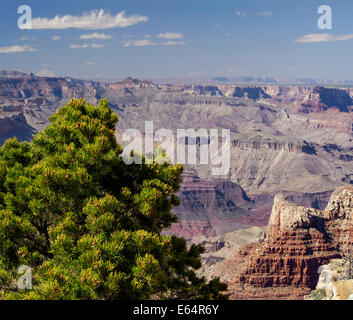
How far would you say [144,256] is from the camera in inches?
438

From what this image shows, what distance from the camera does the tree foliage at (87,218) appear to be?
34.7 feet

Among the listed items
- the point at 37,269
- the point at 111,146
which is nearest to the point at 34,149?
the point at 111,146

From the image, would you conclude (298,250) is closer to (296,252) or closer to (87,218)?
(296,252)

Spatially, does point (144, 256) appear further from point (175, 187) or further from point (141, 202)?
point (175, 187)

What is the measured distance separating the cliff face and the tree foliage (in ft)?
208

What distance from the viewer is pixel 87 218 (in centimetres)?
1123

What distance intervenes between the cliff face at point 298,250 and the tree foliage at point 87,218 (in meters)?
63.5

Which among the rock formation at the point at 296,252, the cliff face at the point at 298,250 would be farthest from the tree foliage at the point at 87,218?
the cliff face at the point at 298,250

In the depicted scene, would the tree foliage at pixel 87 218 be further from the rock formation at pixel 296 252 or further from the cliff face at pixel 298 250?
the cliff face at pixel 298 250

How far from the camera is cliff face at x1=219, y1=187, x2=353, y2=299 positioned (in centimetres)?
7438

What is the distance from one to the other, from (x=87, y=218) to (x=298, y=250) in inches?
2824

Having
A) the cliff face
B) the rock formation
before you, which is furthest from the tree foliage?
the cliff face

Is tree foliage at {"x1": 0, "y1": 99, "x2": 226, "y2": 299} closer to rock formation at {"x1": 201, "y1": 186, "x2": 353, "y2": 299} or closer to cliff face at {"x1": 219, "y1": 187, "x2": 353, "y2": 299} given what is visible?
rock formation at {"x1": 201, "y1": 186, "x2": 353, "y2": 299}

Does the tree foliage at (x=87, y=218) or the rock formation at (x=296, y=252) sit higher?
the tree foliage at (x=87, y=218)
